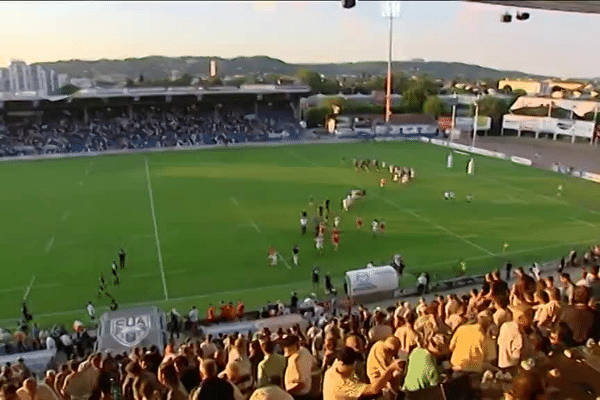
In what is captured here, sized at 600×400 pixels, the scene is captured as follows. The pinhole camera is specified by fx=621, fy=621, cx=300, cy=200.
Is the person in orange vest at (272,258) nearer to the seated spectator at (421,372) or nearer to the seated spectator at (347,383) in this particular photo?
the seated spectator at (421,372)

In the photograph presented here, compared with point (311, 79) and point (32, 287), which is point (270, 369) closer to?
point (32, 287)

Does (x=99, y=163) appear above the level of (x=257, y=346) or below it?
below

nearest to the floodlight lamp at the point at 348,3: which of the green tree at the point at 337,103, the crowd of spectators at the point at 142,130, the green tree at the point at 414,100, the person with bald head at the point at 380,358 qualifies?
the person with bald head at the point at 380,358

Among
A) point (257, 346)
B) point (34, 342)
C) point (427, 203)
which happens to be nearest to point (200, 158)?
point (427, 203)

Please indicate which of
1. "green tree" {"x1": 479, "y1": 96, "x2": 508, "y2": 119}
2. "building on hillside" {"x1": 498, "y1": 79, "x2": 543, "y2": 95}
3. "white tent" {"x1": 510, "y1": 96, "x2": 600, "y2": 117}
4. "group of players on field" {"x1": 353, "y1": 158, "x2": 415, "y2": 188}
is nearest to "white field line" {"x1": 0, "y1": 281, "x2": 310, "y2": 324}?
"group of players on field" {"x1": 353, "y1": 158, "x2": 415, "y2": 188}

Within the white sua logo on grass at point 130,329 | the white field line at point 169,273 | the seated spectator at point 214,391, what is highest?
the seated spectator at point 214,391

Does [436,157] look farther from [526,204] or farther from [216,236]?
[216,236]

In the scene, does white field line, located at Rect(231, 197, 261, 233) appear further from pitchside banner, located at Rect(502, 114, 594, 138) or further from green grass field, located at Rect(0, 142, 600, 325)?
pitchside banner, located at Rect(502, 114, 594, 138)

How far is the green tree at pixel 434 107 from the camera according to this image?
235 ft

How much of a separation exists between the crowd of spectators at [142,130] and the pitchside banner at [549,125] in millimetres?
21388

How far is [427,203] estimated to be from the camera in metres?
29.4

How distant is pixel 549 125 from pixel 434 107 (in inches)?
650

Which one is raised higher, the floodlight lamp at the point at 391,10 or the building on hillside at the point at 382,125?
the floodlight lamp at the point at 391,10

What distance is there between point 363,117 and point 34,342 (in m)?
57.6
